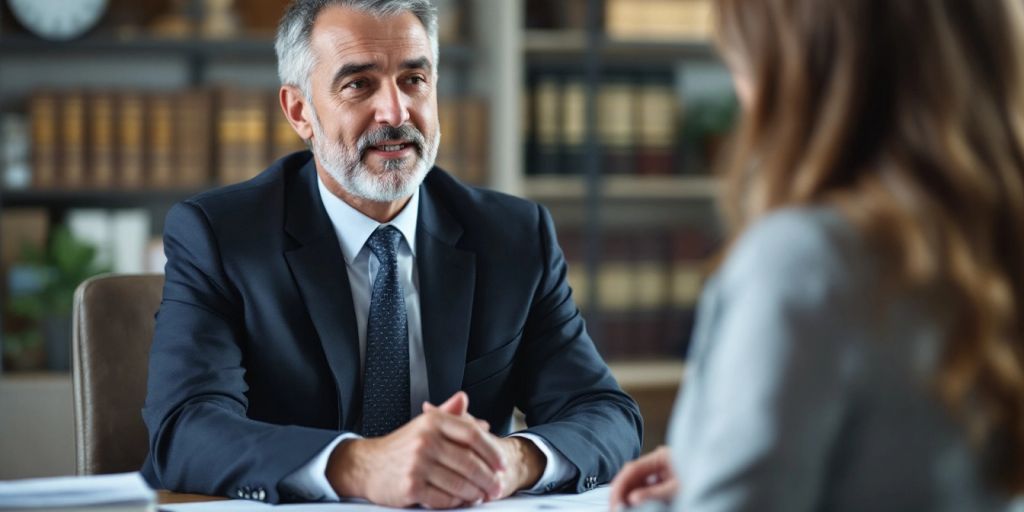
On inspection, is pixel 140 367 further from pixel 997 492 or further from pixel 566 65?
pixel 566 65

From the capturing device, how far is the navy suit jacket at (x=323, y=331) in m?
1.58

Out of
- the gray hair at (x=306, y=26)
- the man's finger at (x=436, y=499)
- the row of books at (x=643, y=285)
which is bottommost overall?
the row of books at (x=643, y=285)

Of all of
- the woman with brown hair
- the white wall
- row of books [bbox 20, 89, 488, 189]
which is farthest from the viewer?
row of books [bbox 20, 89, 488, 189]

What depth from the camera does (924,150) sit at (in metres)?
0.83

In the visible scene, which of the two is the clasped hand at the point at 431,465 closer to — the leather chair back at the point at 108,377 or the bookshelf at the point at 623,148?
the leather chair back at the point at 108,377

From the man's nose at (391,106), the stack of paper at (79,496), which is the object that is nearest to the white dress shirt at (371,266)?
the man's nose at (391,106)

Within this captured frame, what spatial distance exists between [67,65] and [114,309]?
2.48 meters

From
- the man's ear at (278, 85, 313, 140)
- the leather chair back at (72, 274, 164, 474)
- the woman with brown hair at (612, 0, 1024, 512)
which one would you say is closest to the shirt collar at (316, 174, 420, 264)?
the man's ear at (278, 85, 313, 140)

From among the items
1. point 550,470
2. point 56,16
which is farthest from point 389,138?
point 56,16

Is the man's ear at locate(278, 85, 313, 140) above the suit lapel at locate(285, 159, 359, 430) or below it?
above

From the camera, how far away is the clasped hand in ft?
4.37

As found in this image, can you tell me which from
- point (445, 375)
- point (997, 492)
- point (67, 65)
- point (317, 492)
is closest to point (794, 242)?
point (997, 492)

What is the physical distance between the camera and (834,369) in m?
0.78

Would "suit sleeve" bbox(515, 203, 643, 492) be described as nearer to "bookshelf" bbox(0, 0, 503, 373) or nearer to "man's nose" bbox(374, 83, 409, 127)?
"man's nose" bbox(374, 83, 409, 127)
